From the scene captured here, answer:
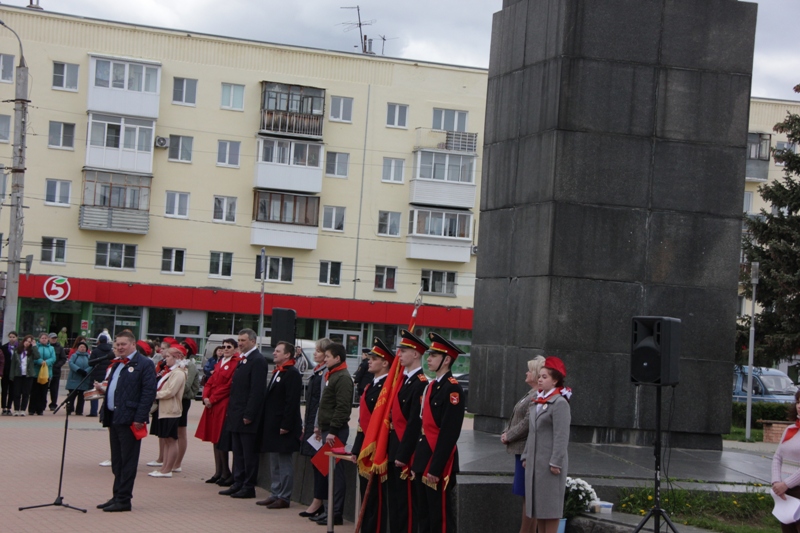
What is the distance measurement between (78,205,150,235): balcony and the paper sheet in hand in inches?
1679

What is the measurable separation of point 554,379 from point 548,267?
154 inches

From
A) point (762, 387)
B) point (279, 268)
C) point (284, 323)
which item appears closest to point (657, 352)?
point (284, 323)

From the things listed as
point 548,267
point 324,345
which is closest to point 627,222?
point 548,267

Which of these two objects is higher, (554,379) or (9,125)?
(9,125)

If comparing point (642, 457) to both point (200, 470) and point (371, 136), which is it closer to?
point (200, 470)

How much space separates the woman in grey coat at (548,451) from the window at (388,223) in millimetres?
43527

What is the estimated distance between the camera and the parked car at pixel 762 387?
3222 centimetres

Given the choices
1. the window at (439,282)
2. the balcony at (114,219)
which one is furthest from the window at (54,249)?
the window at (439,282)

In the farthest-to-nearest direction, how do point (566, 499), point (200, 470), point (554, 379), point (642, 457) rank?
point (200, 470)
point (642, 457)
point (566, 499)
point (554, 379)

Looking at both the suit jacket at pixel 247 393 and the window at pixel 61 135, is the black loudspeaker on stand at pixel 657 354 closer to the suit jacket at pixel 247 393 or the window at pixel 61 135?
the suit jacket at pixel 247 393

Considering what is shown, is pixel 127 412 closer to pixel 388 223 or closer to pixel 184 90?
pixel 184 90

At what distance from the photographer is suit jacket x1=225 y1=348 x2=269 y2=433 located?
512 inches

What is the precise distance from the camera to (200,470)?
52.9ft

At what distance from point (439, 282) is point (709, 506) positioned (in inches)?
1712
